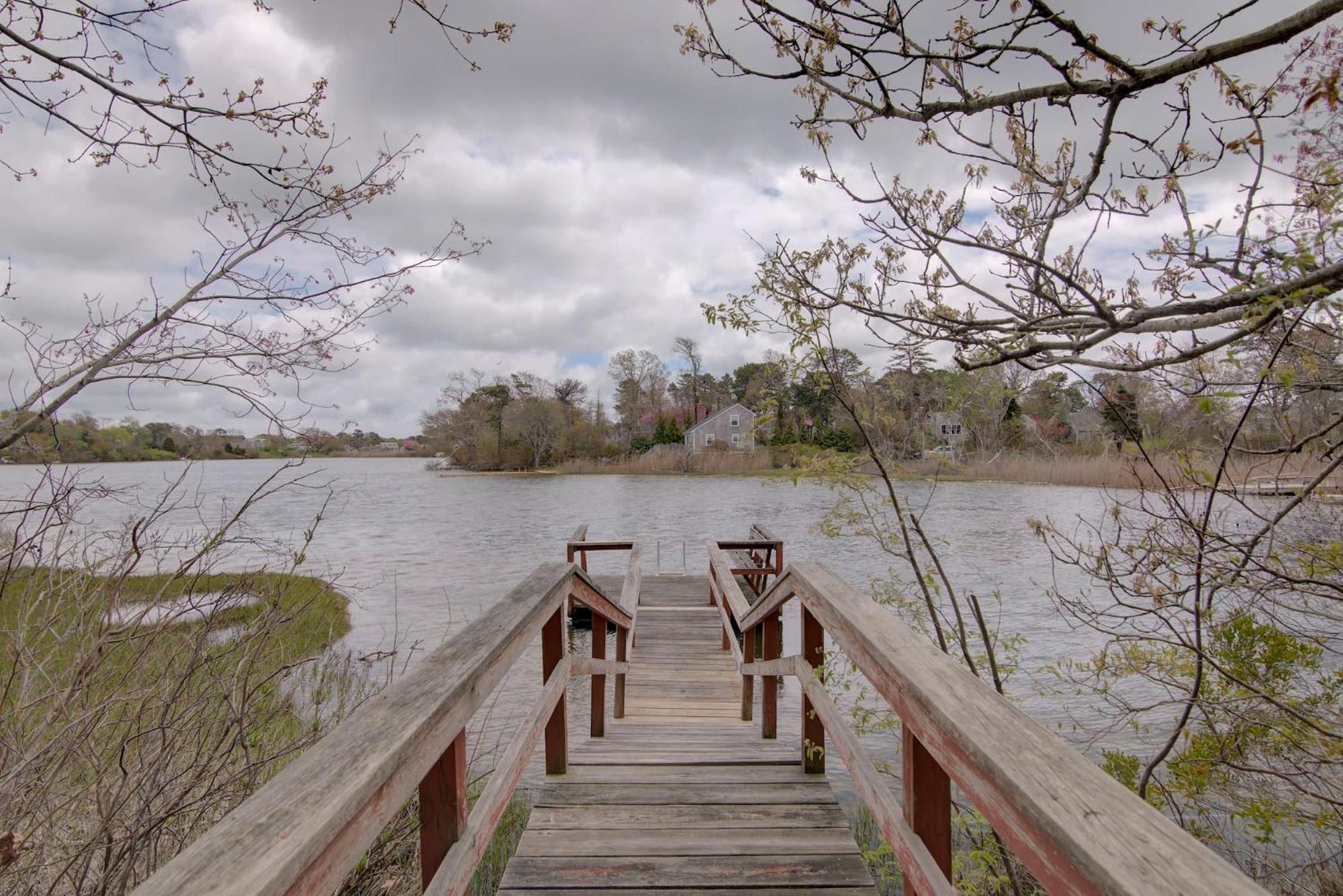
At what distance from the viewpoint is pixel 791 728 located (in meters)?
7.46

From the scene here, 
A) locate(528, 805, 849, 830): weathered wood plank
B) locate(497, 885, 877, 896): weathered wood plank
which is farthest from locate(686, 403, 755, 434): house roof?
locate(497, 885, 877, 896): weathered wood plank

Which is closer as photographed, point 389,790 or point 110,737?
point 389,790

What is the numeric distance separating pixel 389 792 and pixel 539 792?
173cm

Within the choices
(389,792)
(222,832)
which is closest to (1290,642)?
(389,792)

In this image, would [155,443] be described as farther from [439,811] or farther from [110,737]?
[439,811]

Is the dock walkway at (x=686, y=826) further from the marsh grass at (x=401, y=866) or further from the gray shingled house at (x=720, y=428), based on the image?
the gray shingled house at (x=720, y=428)

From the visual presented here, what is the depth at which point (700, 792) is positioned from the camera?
8.68 ft

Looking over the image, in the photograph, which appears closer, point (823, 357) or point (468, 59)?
point (468, 59)

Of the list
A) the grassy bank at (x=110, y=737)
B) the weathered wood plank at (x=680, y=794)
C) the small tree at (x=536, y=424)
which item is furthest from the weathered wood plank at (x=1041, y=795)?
the small tree at (x=536, y=424)

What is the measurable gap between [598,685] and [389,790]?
2.87 m

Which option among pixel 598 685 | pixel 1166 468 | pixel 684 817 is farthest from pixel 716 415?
pixel 684 817

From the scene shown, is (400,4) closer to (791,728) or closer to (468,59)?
(468,59)

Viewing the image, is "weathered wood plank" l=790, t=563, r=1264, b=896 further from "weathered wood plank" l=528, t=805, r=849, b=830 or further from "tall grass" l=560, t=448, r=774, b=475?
"tall grass" l=560, t=448, r=774, b=475

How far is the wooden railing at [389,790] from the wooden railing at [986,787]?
0.87 meters
